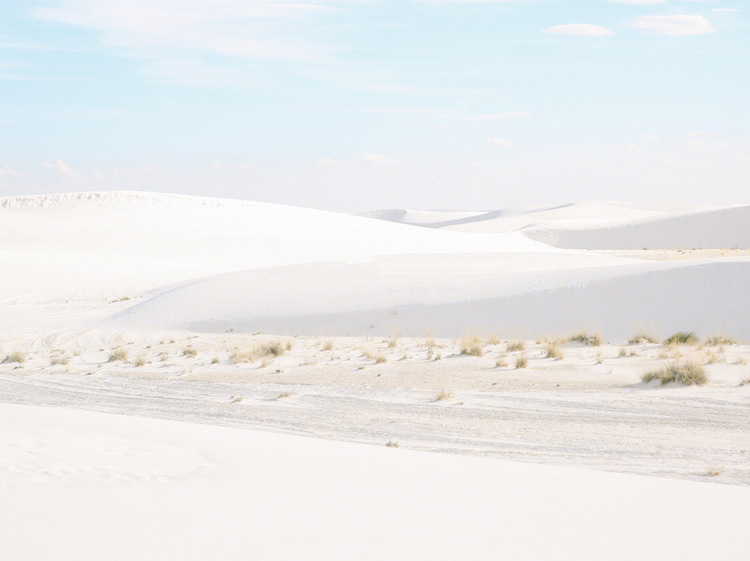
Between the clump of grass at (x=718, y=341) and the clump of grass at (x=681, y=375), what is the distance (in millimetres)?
4503

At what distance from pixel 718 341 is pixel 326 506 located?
12.9 metres

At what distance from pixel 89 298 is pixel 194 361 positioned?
13.1m

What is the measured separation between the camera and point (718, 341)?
53.2 feet

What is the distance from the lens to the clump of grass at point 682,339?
15977mm

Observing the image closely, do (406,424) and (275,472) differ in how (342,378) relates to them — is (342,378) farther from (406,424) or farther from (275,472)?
(275,472)

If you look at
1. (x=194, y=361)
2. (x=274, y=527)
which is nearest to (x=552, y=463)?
(x=274, y=527)

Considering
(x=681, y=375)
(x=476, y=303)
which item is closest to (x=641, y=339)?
(x=476, y=303)

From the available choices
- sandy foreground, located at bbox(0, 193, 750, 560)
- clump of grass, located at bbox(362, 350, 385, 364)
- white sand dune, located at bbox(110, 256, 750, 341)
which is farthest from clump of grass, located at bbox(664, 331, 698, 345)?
clump of grass, located at bbox(362, 350, 385, 364)

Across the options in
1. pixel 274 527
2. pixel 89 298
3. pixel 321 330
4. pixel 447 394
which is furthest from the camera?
pixel 89 298

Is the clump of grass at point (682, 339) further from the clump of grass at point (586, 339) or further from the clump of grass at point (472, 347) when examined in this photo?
the clump of grass at point (472, 347)

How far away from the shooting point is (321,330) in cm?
2016

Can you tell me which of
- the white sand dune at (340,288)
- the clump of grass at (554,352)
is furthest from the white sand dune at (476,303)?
the clump of grass at (554,352)

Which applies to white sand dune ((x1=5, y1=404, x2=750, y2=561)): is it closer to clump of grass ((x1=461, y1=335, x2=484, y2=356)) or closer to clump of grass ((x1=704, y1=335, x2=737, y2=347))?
clump of grass ((x1=461, y1=335, x2=484, y2=356))

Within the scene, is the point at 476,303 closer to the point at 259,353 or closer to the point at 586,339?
the point at 586,339
